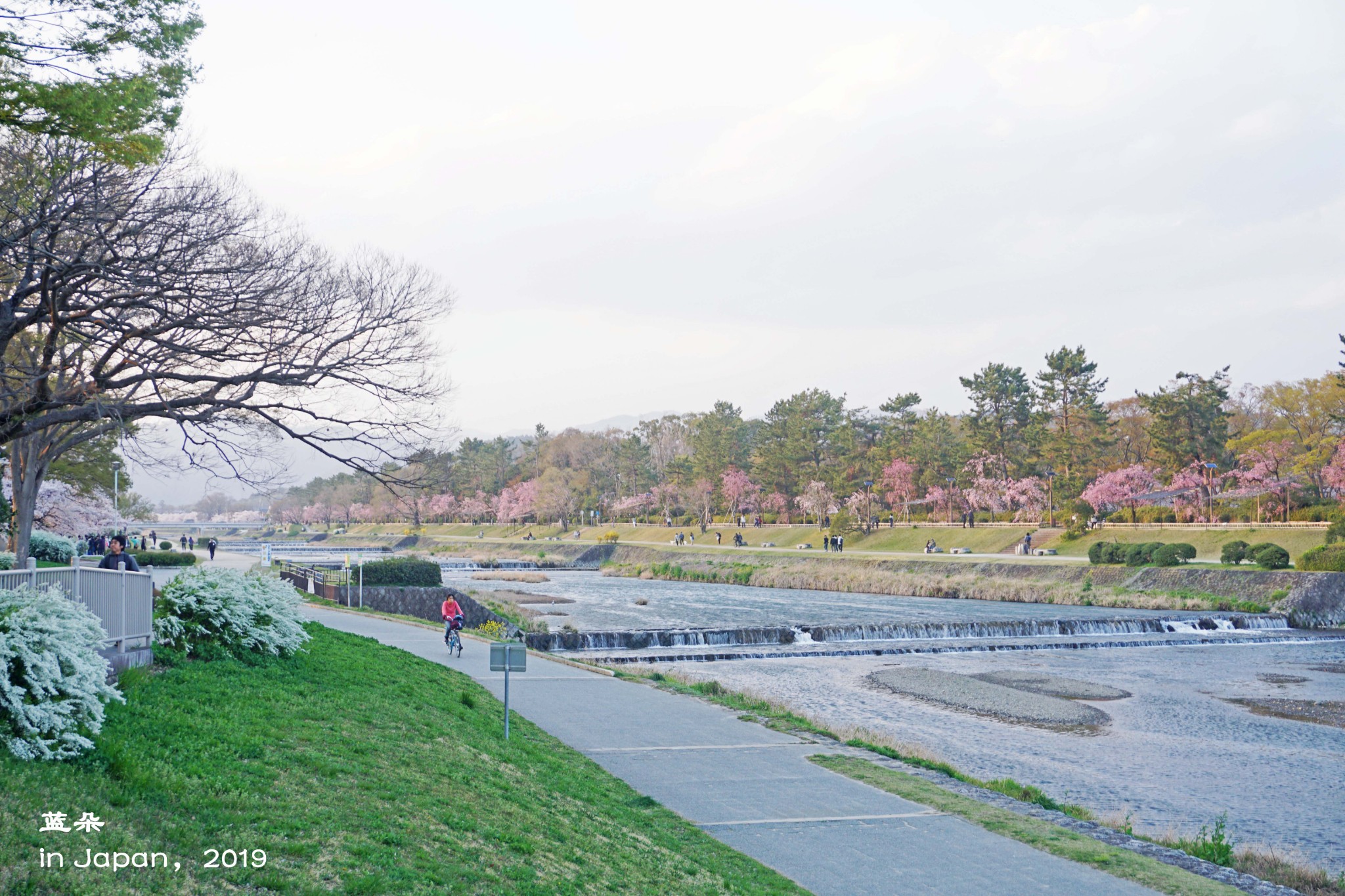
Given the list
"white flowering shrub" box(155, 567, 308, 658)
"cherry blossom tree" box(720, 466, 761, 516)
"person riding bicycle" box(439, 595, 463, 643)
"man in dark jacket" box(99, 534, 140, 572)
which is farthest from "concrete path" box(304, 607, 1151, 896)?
"cherry blossom tree" box(720, 466, 761, 516)

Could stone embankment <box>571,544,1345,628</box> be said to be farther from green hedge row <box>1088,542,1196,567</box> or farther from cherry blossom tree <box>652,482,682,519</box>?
cherry blossom tree <box>652,482,682,519</box>

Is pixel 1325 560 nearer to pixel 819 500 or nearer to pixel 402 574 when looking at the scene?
pixel 402 574

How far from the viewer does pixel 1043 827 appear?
1085 centimetres

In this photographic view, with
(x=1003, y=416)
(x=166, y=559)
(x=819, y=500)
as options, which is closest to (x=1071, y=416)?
(x=1003, y=416)

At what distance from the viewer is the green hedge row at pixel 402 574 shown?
1489 inches

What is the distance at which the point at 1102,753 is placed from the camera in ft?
57.4

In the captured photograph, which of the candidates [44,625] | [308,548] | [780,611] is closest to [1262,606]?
[780,611]

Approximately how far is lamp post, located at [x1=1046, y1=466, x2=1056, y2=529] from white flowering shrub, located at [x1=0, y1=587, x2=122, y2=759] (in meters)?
67.1

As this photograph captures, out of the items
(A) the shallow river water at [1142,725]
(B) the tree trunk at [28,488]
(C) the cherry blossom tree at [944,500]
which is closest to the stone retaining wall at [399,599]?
(A) the shallow river water at [1142,725]

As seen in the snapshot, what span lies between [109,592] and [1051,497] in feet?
218

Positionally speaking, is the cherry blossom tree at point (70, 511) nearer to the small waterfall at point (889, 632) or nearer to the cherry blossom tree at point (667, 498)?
the small waterfall at point (889, 632)

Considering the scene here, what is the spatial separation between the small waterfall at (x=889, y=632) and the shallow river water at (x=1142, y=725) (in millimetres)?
1186

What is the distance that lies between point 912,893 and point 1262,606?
3691 centimetres

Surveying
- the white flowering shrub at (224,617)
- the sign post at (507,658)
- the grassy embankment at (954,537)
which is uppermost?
the white flowering shrub at (224,617)
